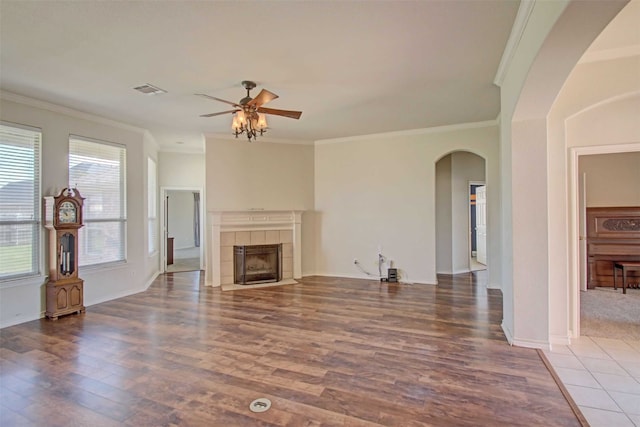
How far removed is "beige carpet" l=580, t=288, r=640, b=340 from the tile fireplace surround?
15.5ft

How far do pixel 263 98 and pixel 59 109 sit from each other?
11.3 ft

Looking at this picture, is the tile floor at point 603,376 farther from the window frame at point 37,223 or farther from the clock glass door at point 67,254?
the window frame at point 37,223

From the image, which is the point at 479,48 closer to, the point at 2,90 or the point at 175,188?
the point at 2,90

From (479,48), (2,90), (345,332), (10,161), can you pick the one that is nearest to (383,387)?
(345,332)

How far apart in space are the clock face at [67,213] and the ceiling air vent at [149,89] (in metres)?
1.98

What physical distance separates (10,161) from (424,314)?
18.9ft

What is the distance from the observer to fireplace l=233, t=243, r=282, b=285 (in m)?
6.34

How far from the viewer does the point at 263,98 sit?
10.9 ft

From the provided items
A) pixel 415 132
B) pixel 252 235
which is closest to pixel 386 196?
pixel 415 132

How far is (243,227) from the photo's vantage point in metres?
6.44

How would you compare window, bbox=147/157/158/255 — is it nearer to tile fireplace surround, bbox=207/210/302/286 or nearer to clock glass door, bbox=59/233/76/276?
tile fireplace surround, bbox=207/210/302/286

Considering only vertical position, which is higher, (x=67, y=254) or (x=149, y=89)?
(x=149, y=89)

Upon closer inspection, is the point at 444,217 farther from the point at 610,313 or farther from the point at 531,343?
the point at 531,343

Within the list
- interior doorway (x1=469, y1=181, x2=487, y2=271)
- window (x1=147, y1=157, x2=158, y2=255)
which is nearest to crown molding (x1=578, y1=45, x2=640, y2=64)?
interior doorway (x1=469, y1=181, x2=487, y2=271)
